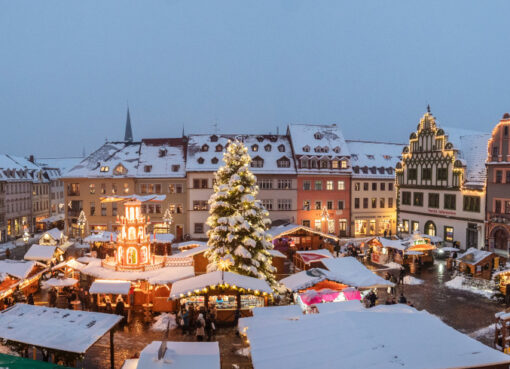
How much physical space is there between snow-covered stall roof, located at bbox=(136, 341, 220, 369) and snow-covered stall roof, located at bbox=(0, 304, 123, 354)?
236cm

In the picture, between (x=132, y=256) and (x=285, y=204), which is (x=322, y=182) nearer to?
(x=285, y=204)

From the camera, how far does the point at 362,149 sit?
57.4m

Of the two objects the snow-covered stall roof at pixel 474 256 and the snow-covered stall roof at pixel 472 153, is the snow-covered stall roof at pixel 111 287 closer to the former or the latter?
the snow-covered stall roof at pixel 474 256

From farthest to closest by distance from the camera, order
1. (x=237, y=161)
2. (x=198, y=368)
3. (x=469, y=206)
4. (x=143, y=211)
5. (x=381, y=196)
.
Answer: (x=381, y=196) < (x=143, y=211) < (x=469, y=206) < (x=237, y=161) < (x=198, y=368)

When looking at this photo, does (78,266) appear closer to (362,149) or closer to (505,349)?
(505,349)

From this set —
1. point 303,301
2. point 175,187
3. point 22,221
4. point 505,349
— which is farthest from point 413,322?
point 22,221

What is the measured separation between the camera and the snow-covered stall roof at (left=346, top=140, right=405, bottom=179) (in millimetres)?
54531

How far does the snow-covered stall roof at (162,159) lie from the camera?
50675mm

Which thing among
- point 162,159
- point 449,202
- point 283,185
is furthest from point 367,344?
point 162,159

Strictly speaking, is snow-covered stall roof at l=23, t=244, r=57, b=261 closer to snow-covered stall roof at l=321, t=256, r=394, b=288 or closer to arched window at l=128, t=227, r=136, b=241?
arched window at l=128, t=227, r=136, b=241

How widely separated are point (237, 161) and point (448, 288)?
→ 17.3 metres

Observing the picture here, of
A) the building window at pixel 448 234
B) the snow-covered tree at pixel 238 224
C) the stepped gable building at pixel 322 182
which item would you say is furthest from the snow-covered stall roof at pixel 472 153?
the snow-covered tree at pixel 238 224

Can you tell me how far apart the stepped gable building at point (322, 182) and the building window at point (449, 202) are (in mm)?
12645

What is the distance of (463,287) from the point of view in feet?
92.8
